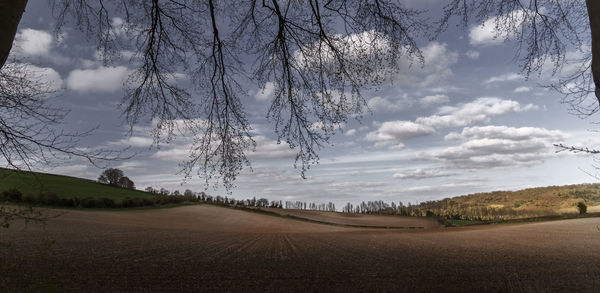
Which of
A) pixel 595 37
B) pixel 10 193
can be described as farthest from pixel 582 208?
pixel 10 193

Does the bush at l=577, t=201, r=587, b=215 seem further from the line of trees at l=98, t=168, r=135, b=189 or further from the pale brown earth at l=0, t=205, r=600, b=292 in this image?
the line of trees at l=98, t=168, r=135, b=189

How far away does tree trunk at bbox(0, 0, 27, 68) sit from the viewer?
402cm

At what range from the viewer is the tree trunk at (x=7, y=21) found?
13.2 feet

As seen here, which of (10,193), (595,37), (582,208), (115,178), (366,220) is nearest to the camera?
(595,37)

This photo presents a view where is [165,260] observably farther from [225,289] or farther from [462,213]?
[462,213]

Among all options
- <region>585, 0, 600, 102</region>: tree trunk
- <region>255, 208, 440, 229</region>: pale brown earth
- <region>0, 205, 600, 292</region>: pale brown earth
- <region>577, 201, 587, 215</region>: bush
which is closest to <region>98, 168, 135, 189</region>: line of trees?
<region>255, 208, 440, 229</region>: pale brown earth

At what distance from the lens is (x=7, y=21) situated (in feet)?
13.4

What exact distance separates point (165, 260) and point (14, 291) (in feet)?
8.36

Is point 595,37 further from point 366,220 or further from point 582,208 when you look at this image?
point 366,220

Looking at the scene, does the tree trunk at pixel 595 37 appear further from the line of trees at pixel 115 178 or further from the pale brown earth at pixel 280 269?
the line of trees at pixel 115 178

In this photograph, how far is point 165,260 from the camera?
6719 millimetres

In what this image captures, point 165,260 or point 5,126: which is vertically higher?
point 5,126

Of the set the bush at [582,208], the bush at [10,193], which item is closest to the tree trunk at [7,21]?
the bush at [10,193]

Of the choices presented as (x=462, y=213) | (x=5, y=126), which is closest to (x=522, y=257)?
(x=5, y=126)
